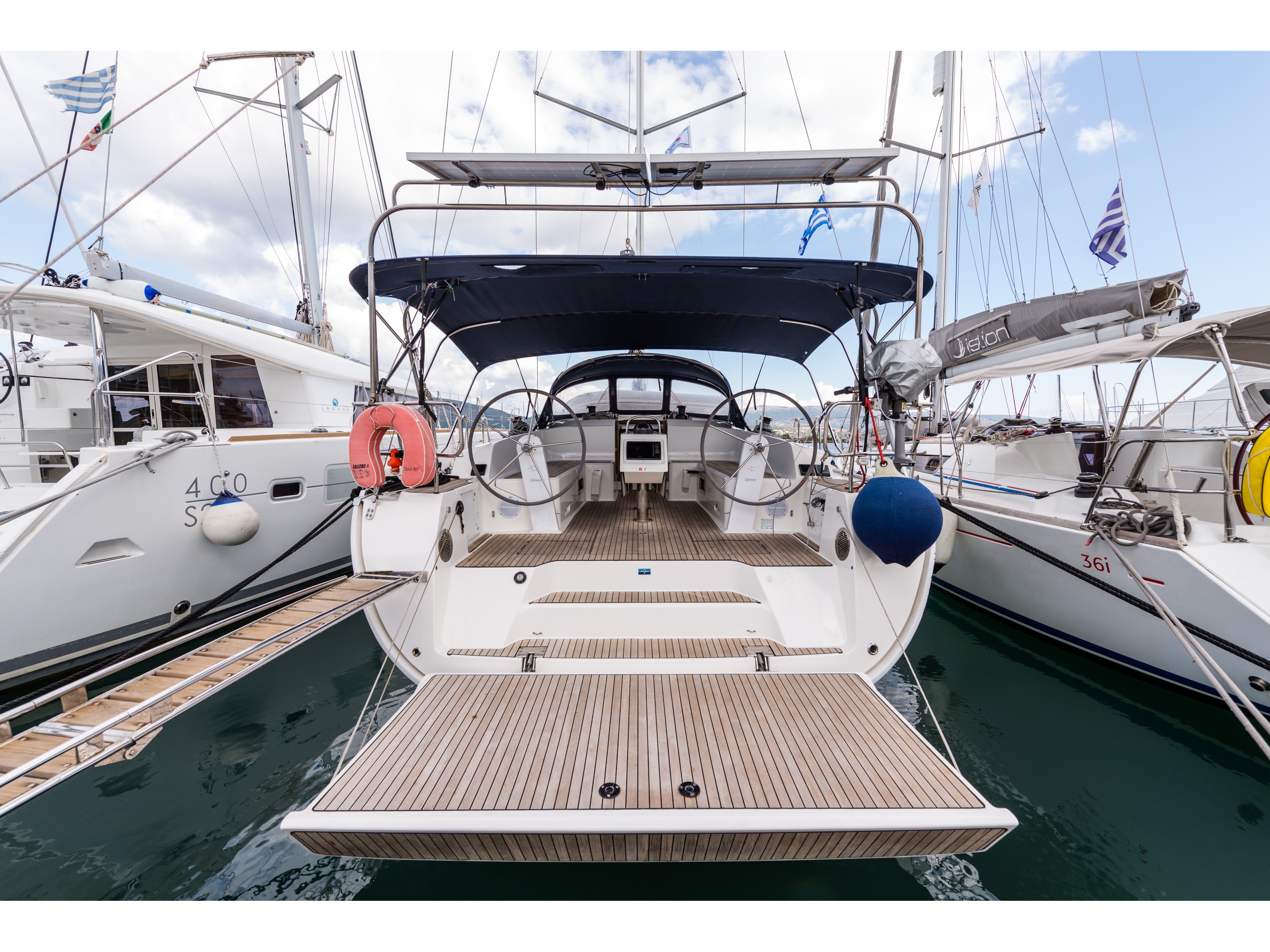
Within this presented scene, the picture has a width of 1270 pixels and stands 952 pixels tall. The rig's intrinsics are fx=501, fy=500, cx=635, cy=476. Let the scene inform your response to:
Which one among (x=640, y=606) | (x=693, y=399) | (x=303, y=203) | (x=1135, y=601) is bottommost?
(x=1135, y=601)

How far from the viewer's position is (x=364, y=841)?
1471mm

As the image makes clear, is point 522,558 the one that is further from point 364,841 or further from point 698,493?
point 698,493

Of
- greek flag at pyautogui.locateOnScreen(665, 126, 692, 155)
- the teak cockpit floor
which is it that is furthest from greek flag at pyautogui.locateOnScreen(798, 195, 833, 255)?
the teak cockpit floor

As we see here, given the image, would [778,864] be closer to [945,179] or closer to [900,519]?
[900,519]

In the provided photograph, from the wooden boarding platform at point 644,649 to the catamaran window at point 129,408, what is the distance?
522cm

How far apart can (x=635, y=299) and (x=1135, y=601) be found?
3.82 meters

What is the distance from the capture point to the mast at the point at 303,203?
322 inches

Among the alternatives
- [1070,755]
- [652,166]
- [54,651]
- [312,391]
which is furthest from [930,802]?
[312,391]

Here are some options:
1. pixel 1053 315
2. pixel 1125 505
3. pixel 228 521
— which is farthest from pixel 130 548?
pixel 1053 315

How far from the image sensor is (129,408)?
5.25 m

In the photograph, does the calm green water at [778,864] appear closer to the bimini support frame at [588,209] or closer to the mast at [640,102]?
the bimini support frame at [588,209]

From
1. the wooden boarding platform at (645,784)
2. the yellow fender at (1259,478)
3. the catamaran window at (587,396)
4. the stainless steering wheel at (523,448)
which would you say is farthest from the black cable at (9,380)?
the yellow fender at (1259,478)

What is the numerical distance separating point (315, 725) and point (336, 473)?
10.7ft

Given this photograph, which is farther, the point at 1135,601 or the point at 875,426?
the point at 1135,601
